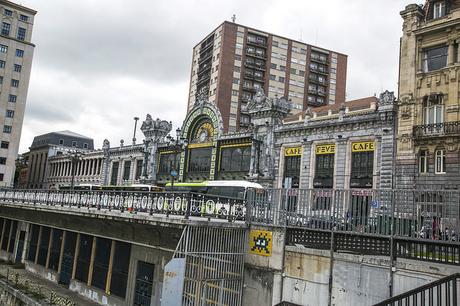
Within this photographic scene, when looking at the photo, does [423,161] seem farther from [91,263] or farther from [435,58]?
[91,263]

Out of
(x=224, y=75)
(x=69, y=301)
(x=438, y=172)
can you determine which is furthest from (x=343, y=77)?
(x=69, y=301)

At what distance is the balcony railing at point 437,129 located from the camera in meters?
28.5

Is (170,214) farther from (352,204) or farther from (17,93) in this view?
(17,93)

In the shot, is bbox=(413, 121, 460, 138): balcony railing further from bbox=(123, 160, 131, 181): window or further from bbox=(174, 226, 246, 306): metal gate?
bbox=(123, 160, 131, 181): window

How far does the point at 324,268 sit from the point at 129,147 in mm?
50255

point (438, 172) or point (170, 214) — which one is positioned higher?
point (438, 172)

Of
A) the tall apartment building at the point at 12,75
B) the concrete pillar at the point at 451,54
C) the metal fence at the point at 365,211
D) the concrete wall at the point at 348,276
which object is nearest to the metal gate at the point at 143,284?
the metal fence at the point at 365,211

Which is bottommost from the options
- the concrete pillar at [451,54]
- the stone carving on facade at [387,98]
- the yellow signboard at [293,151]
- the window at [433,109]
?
the yellow signboard at [293,151]

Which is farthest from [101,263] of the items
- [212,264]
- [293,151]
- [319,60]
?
[319,60]

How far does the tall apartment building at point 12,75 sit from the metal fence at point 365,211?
70.4 m

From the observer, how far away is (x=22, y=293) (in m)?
21.1

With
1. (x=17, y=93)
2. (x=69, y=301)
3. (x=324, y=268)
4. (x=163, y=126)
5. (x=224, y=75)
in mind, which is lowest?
(x=69, y=301)

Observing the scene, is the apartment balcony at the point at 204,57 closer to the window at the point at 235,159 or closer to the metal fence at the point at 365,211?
the window at the point at 235,159

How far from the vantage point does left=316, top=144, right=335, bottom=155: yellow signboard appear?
36.3 meters
